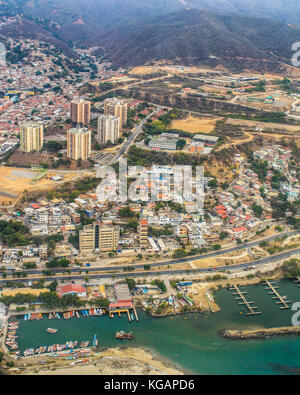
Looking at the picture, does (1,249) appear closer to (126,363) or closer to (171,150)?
(126,363)

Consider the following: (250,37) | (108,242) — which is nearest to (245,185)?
(108,242)

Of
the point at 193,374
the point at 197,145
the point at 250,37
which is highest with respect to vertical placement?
the point at 250,37

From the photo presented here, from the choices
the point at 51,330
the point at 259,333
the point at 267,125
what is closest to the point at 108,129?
the point at 267,125

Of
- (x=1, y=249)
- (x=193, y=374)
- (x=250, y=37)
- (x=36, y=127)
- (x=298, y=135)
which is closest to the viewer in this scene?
(x=193, y=374)

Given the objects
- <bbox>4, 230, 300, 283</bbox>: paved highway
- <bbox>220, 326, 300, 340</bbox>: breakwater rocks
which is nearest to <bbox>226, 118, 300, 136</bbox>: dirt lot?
<bbox>4, 230, 300, 283</bbox>: paved highway

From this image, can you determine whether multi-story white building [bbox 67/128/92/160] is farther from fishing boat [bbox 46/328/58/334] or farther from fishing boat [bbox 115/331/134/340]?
fishing boat [bbox 115/331/134/340]

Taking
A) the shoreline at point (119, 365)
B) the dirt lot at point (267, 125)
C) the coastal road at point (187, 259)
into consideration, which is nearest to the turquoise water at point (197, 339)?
the shoreline at point (119, 365)
